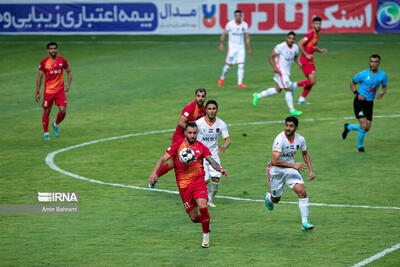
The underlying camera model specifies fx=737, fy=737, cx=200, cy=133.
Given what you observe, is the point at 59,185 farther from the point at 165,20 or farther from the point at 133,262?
the point at 165,20

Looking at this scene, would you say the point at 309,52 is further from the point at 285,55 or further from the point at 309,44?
the point at 285,55

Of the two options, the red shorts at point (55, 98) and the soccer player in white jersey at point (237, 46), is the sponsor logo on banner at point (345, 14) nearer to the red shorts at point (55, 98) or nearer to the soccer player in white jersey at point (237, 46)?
the soccer player in white jersey at point (237, 46)

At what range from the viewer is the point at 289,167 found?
38.3 feet

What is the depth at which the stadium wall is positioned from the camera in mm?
39469

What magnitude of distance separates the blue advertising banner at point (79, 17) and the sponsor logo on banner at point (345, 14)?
9.12 metres

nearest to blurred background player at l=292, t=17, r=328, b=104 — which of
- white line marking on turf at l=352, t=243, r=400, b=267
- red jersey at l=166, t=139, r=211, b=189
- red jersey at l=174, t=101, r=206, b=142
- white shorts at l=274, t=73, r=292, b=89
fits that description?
white shorts at l=274, t=73, r=292, b=89

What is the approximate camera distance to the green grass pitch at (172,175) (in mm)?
10898

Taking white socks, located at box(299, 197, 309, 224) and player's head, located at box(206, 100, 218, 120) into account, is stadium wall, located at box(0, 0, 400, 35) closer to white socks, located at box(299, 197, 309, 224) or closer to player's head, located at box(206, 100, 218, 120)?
player's head, located at box(206, 100, 218, 120)

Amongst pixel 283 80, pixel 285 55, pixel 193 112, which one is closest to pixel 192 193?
pixel 193 112

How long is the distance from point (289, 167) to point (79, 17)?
32.9m

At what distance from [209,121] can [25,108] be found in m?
12.9

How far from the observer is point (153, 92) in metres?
26.8

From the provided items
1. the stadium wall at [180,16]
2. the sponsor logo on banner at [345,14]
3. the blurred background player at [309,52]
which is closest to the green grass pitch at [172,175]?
the blurred background player at [309,52]

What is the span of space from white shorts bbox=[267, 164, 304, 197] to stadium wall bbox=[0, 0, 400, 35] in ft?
93.7
